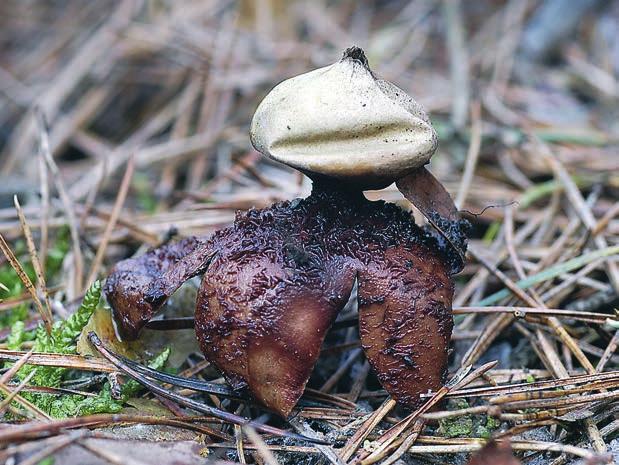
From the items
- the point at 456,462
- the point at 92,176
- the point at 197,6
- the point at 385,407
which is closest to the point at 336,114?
the point at 385,407

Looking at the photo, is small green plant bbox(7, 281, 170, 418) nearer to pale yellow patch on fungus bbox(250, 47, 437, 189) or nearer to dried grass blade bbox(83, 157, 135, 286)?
dried grass blade bbox(83, 157, 135, 286)

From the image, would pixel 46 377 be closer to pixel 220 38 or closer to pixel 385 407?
pixel 385 407

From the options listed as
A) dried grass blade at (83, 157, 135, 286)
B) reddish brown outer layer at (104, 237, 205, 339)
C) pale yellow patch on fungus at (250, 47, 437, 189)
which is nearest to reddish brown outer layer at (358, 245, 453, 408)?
pale yellow patch on fungus at (250, 47, 437, 189)

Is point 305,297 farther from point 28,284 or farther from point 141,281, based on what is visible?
point 28,284

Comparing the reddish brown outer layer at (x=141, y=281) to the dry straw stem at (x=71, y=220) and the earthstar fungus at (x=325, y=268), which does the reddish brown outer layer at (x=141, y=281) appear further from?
the dry straw stem at (x=71, y=220)

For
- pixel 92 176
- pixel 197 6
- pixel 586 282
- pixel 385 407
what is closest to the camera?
pixel 385 407

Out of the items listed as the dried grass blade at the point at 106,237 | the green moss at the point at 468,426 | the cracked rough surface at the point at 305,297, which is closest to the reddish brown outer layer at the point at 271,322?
the cracked rough surface at the point at 305,297
